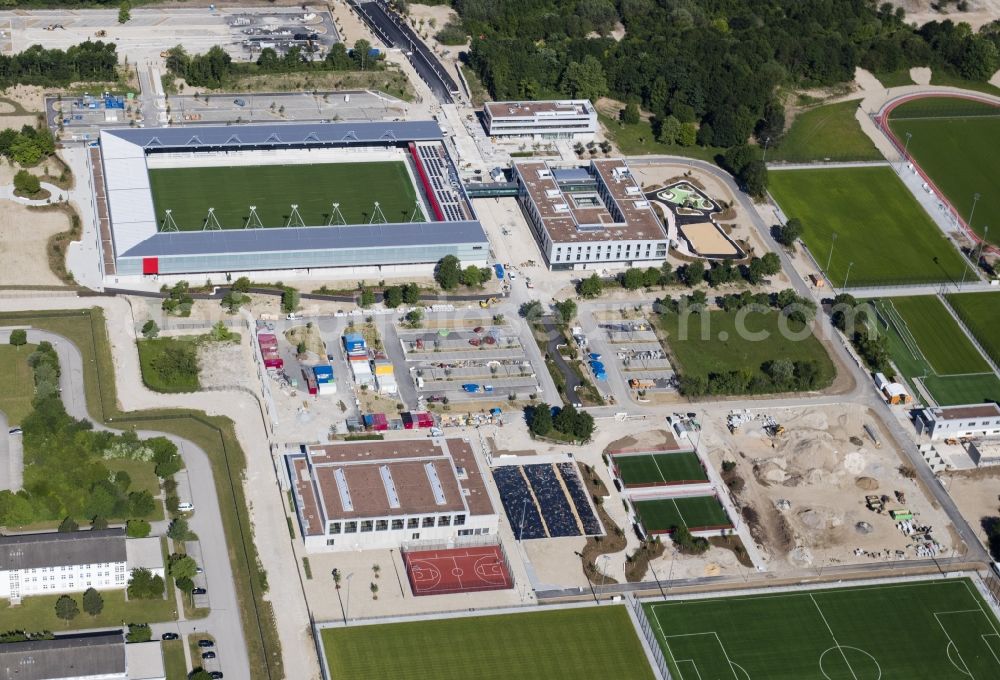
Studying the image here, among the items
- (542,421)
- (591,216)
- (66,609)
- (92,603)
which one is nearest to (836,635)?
(542,421)

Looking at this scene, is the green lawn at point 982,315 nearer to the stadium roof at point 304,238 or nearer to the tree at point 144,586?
the stadium roof at point 304,238

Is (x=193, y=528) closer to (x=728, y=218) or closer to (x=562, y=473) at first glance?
(x=562, y=473)

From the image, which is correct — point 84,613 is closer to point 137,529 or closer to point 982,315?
point 137,529

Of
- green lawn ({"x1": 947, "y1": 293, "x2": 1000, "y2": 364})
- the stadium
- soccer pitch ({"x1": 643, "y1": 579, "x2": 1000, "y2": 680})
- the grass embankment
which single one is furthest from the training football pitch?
the grass embankment

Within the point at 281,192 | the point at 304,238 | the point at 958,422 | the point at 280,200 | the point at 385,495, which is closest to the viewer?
the point at 385,495

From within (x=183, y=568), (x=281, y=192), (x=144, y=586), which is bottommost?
(x=144, y=586)

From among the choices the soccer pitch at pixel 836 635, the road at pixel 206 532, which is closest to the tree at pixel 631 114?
the road at pixel 206 532
